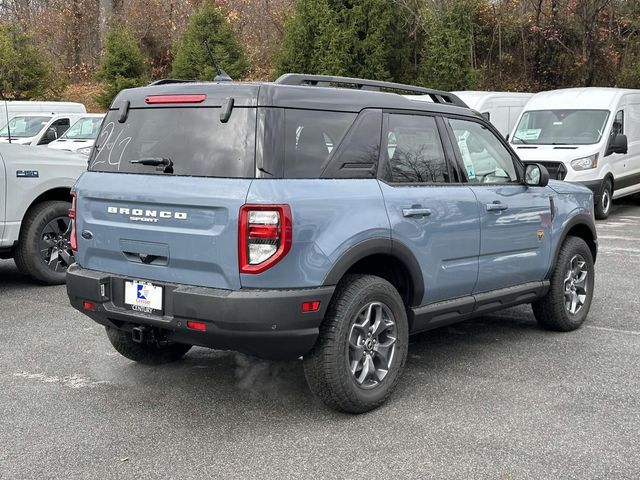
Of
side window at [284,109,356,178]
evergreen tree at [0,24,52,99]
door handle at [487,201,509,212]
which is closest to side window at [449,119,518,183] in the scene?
door handle at [487,201,509,212]

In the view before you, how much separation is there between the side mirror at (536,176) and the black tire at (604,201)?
27.0 feet

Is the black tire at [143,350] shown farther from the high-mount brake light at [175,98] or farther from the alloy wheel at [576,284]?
the alloy wheel at [576,284]

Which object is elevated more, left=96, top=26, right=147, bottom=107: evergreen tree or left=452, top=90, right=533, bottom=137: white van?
left=96, top=26, right=147, bottom=107: evergreen tree

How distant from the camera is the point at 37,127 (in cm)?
2150

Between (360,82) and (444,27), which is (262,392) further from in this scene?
(444,27)

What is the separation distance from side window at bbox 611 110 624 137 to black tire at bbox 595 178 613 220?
2.86ft

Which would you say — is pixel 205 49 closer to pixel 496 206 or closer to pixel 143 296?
pixel 496 206

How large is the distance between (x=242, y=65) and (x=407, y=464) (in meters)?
24.0

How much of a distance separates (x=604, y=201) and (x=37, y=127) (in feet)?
49.6

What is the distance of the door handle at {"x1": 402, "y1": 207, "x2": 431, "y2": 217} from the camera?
454 centimetres

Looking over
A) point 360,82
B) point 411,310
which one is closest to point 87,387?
point 411,310

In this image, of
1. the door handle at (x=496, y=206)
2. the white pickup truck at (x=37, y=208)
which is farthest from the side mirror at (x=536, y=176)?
the white pickup truck at (x=37, y=208)

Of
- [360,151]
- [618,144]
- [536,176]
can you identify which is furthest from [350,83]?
[618,144]

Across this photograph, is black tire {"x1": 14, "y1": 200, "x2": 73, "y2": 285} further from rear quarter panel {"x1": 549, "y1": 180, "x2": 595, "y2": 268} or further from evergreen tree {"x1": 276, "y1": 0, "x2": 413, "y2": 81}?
evergreen tree {"x1": 276, "y1": 0, "x2": 413, "y2": 81}
